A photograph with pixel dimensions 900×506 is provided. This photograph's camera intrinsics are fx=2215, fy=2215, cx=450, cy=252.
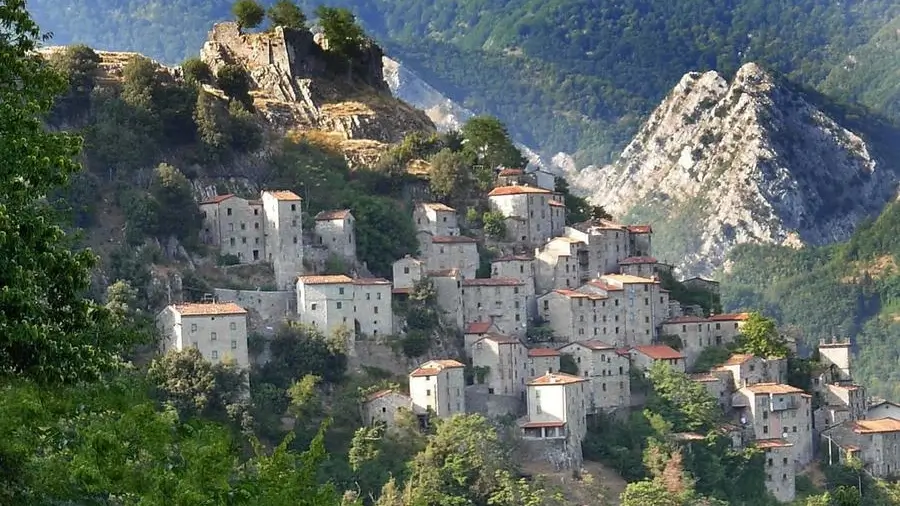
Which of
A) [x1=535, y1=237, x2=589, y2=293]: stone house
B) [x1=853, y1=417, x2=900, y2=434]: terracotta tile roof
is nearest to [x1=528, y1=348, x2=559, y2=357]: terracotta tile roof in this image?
[x1=535, y1=237, x2=589, y2=293]: stone house

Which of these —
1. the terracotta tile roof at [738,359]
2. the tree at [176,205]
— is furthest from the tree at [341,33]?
the terracotta tile roof at [738,359]

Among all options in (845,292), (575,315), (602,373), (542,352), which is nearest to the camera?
(542,352)

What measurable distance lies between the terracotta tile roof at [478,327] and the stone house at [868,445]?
1700cm

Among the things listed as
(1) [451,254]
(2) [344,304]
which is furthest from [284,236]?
(1) [451,254]

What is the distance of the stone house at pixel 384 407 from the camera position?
7919 centimetres

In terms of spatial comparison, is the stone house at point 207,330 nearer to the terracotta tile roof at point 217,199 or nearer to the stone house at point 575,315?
the terracotta tile roof at point 217,199

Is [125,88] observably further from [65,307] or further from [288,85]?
[65,307]

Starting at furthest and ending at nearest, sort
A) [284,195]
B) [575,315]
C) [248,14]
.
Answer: [248,14], [575,315], [284,195]

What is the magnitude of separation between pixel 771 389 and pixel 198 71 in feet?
91.9

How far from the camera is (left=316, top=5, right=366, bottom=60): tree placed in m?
102

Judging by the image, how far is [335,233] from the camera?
3418 inches

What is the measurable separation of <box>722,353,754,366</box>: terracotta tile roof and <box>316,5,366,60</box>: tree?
23.7 metres

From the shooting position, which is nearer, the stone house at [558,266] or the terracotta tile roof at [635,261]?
the stone house at [558,266]

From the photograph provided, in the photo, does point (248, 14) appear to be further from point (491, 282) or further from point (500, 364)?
point (500, 364)
